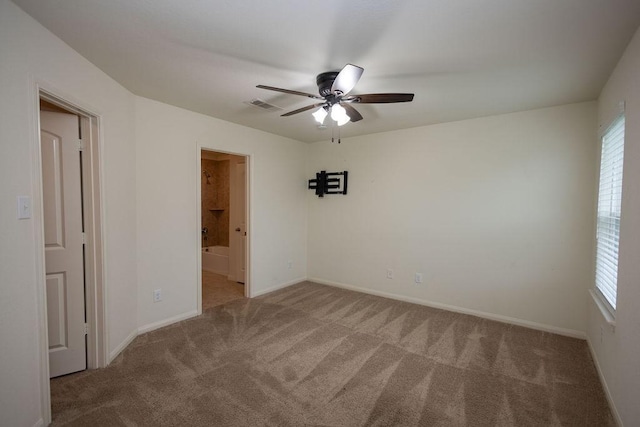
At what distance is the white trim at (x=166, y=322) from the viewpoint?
3.08 m

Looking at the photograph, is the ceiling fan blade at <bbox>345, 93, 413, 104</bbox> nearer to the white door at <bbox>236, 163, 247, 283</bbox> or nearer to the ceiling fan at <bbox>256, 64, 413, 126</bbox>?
the ceiling fan at <bbox>256, 64, 413, 126</bbox>

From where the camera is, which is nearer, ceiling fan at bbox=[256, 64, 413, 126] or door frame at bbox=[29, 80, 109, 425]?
ceiling fan at bbox=[256, 64, 413, 126]

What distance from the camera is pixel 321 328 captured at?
325 cm

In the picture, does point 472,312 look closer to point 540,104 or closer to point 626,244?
point 626,244

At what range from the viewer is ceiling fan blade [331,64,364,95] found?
1798 mm

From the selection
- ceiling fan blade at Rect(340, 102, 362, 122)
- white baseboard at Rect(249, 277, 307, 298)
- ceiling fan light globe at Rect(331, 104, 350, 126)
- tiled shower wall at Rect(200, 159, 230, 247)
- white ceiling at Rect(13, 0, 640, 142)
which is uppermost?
white ceiling at Rect(13, 0, 640, 142)

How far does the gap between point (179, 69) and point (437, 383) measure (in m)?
3.25

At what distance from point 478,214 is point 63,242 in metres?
4.26

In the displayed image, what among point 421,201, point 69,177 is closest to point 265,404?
point 69,177

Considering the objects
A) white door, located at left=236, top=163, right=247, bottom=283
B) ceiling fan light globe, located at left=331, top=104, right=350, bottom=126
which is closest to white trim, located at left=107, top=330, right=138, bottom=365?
white door, located at left=236, top=163, right=247, bottom=283

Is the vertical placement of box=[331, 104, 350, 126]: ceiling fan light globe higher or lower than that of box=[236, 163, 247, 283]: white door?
higher

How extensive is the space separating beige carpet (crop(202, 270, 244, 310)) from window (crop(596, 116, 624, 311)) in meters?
4.09

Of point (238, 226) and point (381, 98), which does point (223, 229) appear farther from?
point (381, 98)

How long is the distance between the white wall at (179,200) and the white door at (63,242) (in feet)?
2.17
